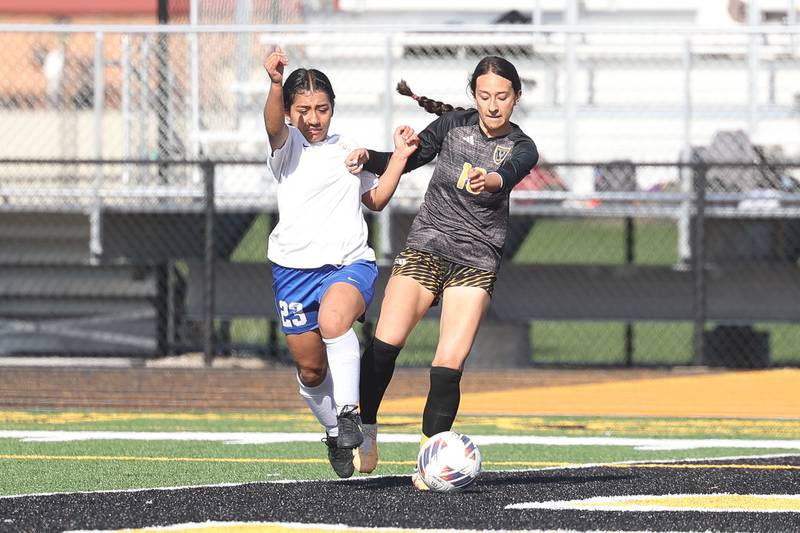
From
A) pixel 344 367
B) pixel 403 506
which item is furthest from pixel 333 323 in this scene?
pixel 403 506

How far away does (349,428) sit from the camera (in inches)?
236

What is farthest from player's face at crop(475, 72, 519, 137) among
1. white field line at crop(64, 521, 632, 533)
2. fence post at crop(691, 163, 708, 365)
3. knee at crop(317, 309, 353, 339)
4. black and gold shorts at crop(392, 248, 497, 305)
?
fence post at crop(691, 163, 708, 365)

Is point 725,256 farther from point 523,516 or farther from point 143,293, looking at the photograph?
point 523,516

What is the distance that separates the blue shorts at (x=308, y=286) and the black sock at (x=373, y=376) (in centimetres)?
22

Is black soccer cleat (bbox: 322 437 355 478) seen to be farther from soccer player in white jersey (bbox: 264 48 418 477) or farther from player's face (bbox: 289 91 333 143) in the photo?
player's face (bbox: 289 91 333 143)

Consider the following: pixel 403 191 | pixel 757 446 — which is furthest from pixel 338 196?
pixel 403 191

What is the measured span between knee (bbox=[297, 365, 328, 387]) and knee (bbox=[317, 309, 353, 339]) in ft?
1.00

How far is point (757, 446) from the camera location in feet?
26.6

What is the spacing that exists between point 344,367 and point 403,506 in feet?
2.67

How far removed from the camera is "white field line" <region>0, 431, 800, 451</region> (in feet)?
26.7

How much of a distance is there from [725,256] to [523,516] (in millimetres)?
8697

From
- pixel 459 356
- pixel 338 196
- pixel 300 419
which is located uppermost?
pixel 338 196

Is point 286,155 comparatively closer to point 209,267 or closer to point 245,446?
point 245,446

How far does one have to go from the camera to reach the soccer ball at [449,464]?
19.1 feet
